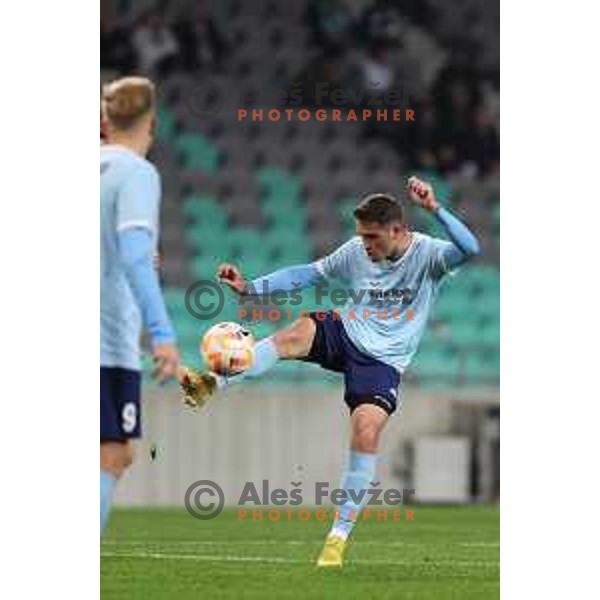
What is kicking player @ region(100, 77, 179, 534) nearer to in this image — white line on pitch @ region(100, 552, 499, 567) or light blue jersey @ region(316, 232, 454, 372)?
light blue jersey @ region(316, 232, 454, 372)

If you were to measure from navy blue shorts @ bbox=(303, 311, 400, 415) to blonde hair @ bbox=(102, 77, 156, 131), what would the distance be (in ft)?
7.36

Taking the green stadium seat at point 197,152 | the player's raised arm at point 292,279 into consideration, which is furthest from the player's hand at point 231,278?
the green stadium seat at point 197,152

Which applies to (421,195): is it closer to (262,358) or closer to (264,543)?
(262,358)

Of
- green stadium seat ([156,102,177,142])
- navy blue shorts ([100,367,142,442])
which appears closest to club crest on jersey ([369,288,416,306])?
navy blue shorts ([100,367,142,442])

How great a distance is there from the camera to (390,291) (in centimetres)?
1084

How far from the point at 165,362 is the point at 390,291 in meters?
2.55

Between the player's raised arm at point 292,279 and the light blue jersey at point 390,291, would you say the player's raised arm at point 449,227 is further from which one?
the player's raised arm at point 292,279

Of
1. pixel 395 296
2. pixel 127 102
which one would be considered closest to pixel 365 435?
pixel 395 296

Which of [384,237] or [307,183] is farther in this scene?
[307,183]

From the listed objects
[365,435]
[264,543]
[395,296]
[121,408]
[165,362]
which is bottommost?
[264,543]

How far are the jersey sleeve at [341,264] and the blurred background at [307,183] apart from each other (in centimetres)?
499

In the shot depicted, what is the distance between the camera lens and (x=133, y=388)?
901 cm
